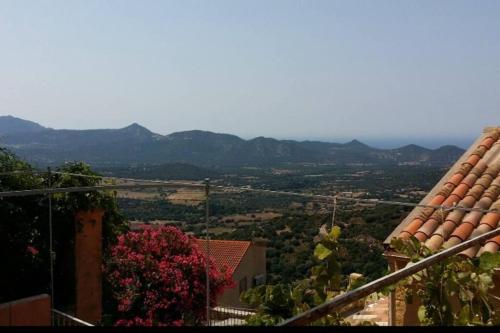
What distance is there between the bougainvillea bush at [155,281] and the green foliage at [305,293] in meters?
2.56

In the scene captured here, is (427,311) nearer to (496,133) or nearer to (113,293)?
(113,293)

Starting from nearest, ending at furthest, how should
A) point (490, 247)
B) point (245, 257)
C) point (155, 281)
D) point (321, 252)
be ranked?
point (321, 252), point (490, 247), point (155, 281), point (245, 257)

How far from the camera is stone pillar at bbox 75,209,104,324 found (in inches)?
177

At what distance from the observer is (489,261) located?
2025 mm

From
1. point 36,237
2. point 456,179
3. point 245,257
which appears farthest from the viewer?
point 245,257

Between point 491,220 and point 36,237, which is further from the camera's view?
point 36,237

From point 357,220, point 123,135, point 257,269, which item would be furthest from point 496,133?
point 123,135

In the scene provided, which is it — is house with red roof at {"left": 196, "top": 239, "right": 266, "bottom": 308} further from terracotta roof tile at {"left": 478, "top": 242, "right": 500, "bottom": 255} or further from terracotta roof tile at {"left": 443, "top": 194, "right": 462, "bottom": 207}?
terracotta roof tile at {"left": 478, "top": 242, "right": 500, "bottom": 255}

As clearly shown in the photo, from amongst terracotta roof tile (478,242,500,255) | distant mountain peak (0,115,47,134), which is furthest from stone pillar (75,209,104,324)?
distant mountain peak (0,115,47,134)

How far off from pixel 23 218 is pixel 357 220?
4423 mm

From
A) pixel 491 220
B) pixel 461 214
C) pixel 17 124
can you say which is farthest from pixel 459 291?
pixel 17 124

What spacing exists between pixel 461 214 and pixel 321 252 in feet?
9.52

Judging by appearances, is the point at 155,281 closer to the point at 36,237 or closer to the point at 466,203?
the point at 36,237

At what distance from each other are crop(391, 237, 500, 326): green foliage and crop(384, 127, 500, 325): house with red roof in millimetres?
1468
